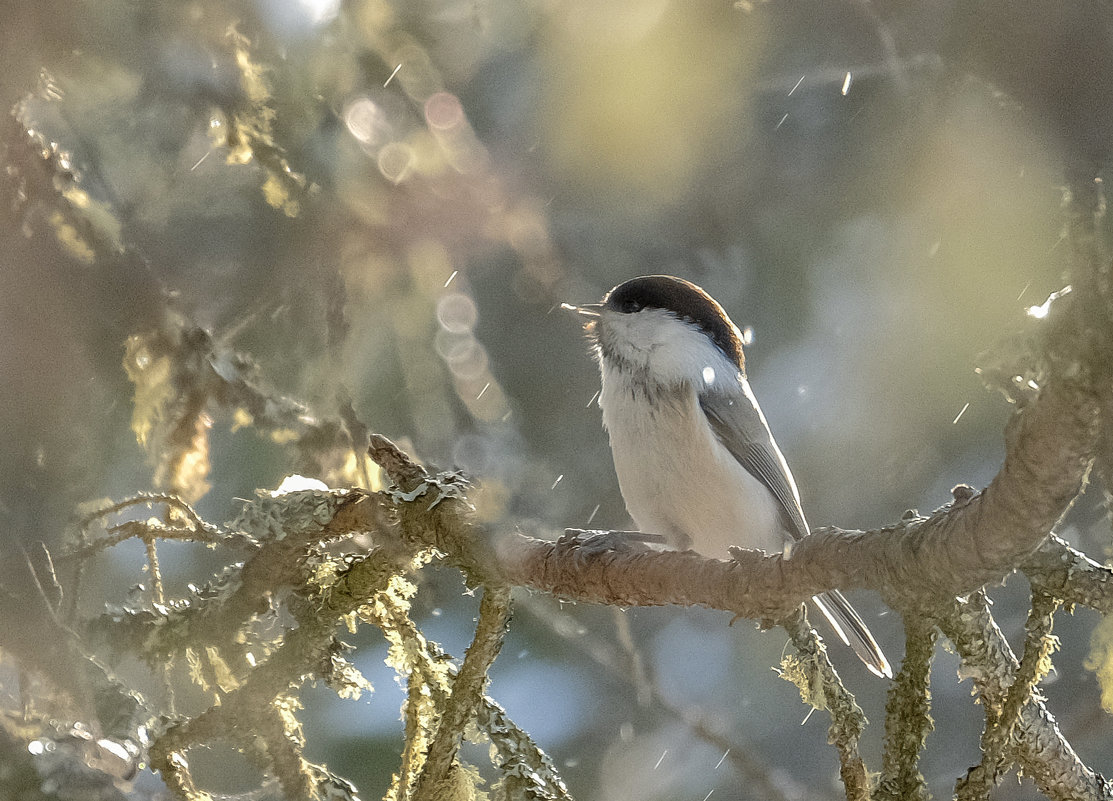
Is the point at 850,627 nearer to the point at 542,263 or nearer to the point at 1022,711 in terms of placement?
the point at 1022,711

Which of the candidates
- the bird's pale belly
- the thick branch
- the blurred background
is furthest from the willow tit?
the thick branch

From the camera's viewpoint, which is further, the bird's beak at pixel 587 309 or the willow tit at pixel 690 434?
the bird's beak at pixel 587 309

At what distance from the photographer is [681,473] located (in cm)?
214

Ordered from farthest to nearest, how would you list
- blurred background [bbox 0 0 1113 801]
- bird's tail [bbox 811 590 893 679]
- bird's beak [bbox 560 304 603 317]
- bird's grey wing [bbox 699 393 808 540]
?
bird's beak [bbox 560 304 603 317]
bird's grey wing [bbox 699 393 808 540]
bird's tail [bbox 811 590 893 679]
blurred background [bbox 0 0 1113 801]

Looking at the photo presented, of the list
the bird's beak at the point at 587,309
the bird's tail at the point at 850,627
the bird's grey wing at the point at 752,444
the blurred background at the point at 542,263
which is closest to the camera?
the blurred background at the point at 542,263

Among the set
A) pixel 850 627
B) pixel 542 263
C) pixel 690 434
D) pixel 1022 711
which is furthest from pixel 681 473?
pixel 542 263

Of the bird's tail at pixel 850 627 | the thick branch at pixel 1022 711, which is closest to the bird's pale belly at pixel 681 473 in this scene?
the bird's tail at pixel 850 627

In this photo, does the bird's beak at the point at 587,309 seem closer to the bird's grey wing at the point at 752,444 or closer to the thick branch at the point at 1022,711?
the bird's grey wing at the point at 752,444

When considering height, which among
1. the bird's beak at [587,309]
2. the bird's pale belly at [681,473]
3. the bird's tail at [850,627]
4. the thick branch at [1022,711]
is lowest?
the thick branch at [1022,711]

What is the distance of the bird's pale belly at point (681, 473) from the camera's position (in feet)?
7.05

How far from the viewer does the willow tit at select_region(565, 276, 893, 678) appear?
2.15 meters

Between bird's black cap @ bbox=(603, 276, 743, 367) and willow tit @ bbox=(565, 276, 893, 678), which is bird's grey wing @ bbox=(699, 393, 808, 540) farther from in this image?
bird's black cap @ bbox=(603, 276, 743, 367)

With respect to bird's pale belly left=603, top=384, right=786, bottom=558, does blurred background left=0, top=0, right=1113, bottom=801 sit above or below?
above

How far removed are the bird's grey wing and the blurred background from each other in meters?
0.58
